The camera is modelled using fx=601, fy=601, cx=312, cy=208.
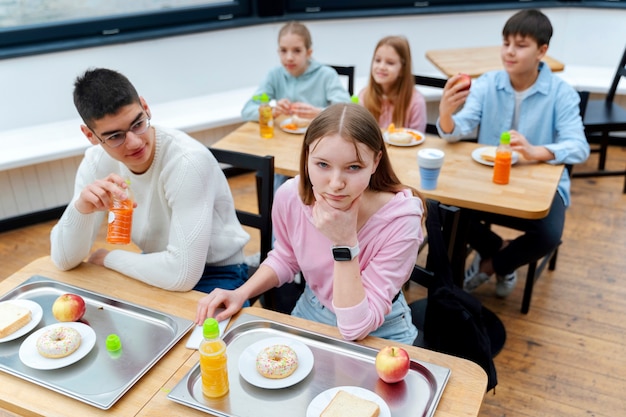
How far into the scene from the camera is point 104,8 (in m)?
3.76

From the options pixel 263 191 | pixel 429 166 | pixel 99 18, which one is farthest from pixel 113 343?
pixel 99 18

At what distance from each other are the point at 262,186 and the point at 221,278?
32cm

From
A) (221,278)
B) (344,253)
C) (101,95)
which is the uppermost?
(101,95)

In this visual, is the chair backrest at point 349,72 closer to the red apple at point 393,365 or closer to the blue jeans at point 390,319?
the blue jeans at point 390,319

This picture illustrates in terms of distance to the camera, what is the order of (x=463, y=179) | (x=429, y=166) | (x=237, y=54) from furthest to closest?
1. (x=237, y=54)
2. (x=463, y=179)
3. (x=429, y=166)

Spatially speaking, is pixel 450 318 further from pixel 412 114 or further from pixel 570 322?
pixel 412 114

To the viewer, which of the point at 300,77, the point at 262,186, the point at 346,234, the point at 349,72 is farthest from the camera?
the point at 349,72

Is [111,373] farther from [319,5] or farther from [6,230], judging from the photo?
[319,5]

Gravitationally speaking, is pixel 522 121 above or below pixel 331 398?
above

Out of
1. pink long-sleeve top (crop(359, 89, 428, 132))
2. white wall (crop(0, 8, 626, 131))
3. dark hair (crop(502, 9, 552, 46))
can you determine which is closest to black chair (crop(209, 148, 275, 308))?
pink long-sleeve top (crop(359, 89, 428, 132))

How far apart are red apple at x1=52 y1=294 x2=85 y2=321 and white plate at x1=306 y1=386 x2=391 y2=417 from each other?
2.08 ft

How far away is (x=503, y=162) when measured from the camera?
2121mm

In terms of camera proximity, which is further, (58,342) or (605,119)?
(605,119)

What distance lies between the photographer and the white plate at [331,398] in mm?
1142
